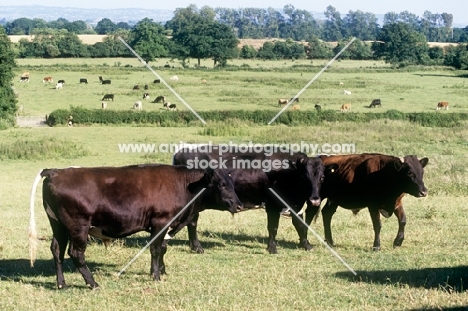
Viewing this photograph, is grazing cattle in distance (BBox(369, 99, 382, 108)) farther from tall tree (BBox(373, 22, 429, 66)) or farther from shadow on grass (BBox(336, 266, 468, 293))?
tall tree (BBox(373, 22, 429, 66))

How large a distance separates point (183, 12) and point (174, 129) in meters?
135

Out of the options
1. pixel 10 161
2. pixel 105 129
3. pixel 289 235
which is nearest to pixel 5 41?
pixel 105 129

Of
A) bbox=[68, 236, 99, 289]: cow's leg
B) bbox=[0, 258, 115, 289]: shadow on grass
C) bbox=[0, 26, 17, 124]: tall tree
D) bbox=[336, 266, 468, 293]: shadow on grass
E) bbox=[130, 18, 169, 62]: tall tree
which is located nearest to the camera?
bbox=[336, 266, 468, 293]: shadow on grass

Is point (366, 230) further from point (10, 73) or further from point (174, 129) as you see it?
point (10, 73)

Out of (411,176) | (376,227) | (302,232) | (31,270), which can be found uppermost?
(411,176)

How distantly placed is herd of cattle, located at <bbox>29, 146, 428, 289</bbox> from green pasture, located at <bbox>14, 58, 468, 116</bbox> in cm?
2952

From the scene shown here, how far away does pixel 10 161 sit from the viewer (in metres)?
26.8

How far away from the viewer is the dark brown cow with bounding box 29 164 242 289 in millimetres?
9133

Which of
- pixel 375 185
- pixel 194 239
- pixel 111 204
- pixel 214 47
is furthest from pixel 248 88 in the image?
pixel 111 204

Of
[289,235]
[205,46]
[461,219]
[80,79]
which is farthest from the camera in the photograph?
[205,46]

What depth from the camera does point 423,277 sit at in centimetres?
931

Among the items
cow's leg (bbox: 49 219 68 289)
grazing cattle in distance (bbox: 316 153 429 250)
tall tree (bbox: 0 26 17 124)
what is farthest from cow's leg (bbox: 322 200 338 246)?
tall tree (bbox: 0 26 17 124)

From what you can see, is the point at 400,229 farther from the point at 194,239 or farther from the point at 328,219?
the point at 194,239

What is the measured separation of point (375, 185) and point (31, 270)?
589cm
